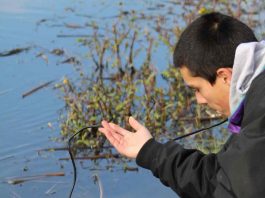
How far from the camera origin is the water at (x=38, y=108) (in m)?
3.76

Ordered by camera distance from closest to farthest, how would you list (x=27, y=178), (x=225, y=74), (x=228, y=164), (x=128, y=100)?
(x=228, y=164), (x=225, y=74), (x=27, y=178), (x=128, y=100)

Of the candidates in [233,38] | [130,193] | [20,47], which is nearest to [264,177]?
[233,38]

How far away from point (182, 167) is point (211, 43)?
43cm

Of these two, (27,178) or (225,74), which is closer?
(225,74)

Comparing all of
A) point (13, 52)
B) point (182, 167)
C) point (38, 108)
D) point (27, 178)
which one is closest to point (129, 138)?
point (182, 167)

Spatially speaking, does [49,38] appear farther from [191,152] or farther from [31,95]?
[191,152]

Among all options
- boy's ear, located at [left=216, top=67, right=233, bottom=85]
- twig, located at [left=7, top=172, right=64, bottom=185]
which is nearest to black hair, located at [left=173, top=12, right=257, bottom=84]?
boy's ear, located at [left=216, top=67, right=233, bottom=85]

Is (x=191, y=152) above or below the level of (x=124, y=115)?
above

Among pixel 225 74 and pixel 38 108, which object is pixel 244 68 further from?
pixel 38 108

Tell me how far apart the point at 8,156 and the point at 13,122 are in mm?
504

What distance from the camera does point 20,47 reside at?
19.7ft

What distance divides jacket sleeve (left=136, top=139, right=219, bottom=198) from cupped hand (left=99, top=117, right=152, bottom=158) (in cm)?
3

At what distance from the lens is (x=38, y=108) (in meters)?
4.83

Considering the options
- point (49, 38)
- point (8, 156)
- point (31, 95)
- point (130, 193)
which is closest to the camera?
point (130, 193)
